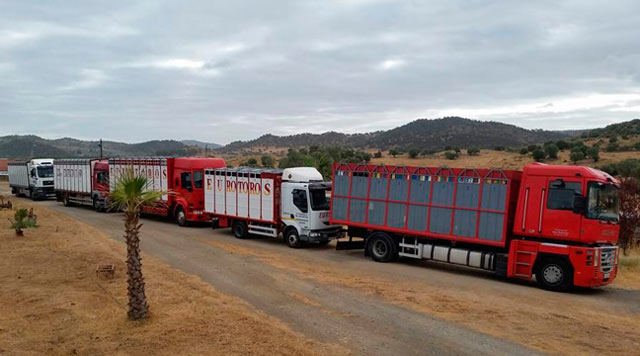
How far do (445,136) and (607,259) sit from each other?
87.1 m

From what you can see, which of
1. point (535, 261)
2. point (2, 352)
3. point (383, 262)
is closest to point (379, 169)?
point (383, 262)

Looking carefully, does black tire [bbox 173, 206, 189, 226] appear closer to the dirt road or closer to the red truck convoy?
the red truck convoy

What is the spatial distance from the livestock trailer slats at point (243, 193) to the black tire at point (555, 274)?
10.7 metres

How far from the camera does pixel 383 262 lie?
1778cm

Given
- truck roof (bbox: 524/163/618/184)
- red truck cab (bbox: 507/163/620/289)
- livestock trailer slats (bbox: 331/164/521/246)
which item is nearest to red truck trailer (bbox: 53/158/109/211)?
livestock trailer slats (bbox: 331/164/521/246)

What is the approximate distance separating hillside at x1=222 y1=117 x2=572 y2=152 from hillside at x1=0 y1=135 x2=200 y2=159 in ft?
129

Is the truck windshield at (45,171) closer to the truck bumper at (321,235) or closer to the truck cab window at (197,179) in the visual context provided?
the truck cab window at (197,179)

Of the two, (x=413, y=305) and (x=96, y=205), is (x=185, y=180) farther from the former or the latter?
(x=413, y=305)

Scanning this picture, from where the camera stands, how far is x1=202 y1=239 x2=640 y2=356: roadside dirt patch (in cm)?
989

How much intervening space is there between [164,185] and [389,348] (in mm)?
21898

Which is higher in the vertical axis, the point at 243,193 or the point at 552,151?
the point at 552,151

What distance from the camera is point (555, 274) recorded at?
14289 millimetres

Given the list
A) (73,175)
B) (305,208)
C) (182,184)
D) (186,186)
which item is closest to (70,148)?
(73,175)

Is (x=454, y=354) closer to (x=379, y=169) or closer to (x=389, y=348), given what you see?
(x=389, y=348)
